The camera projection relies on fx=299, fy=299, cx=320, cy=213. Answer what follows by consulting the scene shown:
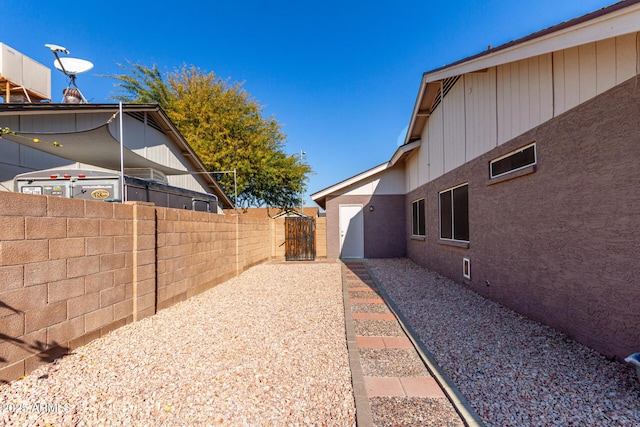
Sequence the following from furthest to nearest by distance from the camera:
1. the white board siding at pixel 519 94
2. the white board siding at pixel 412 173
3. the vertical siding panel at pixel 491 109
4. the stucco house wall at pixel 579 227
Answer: the white board siding at pixel 412 173 < the vertical siding panel at pixel 491 109 < the white board siding at pixel 519 94 < the stucco house wall at pixel 579 227

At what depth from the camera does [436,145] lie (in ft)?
27.6

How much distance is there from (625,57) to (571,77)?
673 mm

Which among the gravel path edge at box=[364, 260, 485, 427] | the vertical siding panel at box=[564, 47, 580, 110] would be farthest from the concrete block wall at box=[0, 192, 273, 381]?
the vertical siding panel at box=[564, 47, 580, 110]

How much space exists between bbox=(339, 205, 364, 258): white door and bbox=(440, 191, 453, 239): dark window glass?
444 cm

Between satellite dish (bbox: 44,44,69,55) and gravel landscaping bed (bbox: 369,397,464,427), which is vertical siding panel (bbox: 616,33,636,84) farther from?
satellite dish (bbox: 44,44,69,55)

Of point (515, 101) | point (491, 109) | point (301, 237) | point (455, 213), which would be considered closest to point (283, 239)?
point (301, 237)

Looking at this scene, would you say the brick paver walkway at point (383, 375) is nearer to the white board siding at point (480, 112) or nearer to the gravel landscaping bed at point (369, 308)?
the gravel landscaping bed at point (369, 308)

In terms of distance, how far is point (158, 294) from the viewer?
4.67 metres

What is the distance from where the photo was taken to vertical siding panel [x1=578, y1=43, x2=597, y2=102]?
329cm

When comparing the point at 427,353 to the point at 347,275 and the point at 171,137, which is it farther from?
the point at 171,137

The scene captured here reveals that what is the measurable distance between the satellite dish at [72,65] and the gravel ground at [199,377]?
615cm

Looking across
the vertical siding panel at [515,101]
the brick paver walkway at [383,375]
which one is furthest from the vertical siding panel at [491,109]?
the brick paver walkway at [383,375]

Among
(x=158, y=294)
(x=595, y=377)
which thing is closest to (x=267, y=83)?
(x=158, y=294)

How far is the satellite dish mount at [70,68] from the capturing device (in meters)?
6.19
